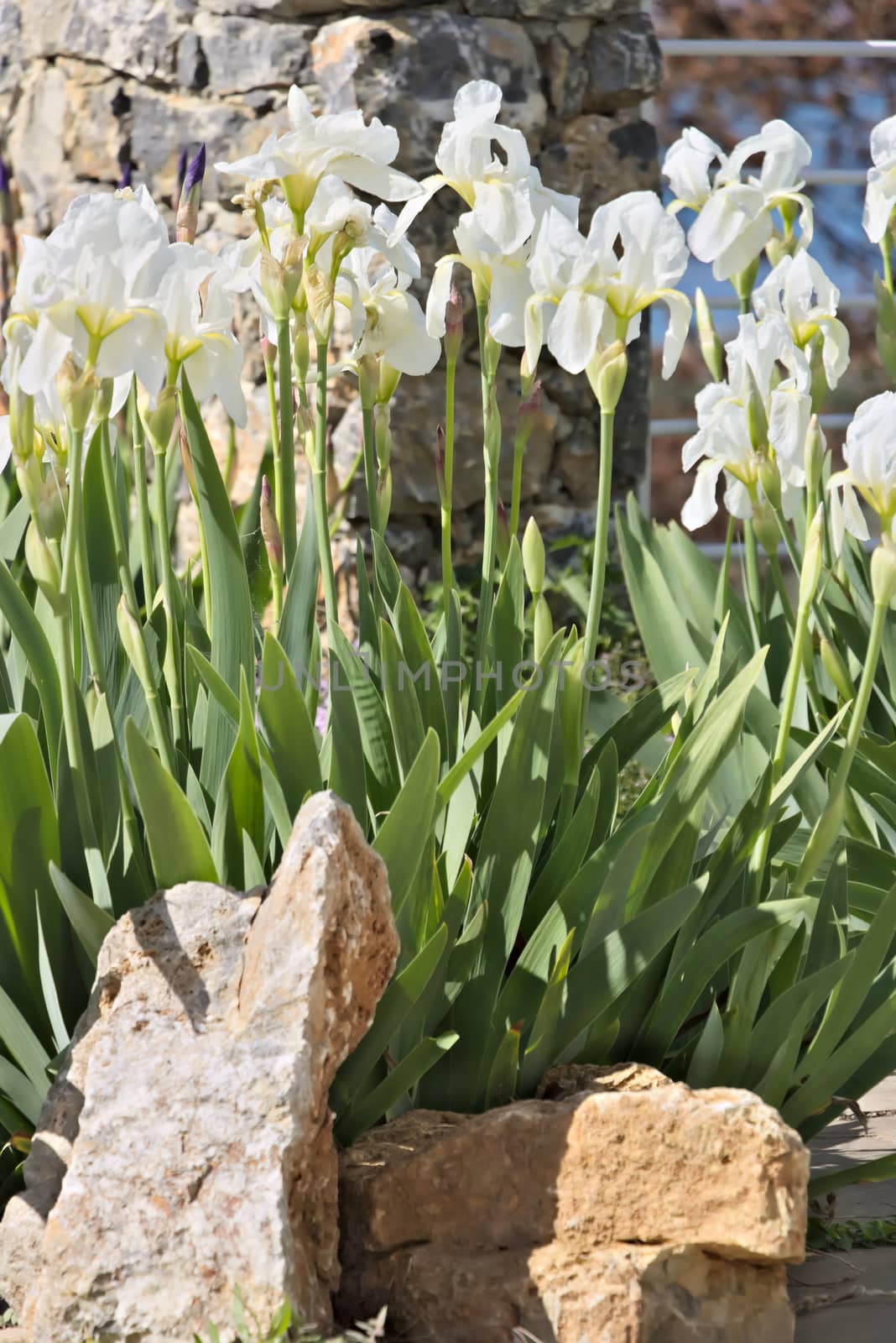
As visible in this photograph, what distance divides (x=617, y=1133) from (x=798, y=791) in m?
0.84

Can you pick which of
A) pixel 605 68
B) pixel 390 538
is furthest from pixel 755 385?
pixel 605 68

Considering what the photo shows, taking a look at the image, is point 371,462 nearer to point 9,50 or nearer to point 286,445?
point 286,445

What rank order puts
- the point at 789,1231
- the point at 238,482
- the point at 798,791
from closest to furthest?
the point at 789,1231
the point at 798,791
the point at 238,482

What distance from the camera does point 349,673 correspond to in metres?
1.59

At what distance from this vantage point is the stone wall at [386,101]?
4172 mm

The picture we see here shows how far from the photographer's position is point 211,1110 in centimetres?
124

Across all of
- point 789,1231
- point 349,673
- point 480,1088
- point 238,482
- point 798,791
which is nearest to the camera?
point 789,1231

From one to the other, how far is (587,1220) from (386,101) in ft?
12.0

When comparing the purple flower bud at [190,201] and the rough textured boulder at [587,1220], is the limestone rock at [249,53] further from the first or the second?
the rough textured boulder at [587,1220]

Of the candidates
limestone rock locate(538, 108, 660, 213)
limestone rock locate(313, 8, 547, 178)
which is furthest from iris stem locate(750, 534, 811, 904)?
limestone rock locate(538, 108, 660, 213)

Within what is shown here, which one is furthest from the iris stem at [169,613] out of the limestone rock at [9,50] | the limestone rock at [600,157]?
the limestone rock at [9,50]

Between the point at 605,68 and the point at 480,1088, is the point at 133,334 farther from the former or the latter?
the point at 605,68

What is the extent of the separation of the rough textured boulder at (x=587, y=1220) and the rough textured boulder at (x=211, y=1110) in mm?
93

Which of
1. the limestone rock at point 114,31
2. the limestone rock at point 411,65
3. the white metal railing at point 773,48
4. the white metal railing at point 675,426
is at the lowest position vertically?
the white metal railing at point 675,426
